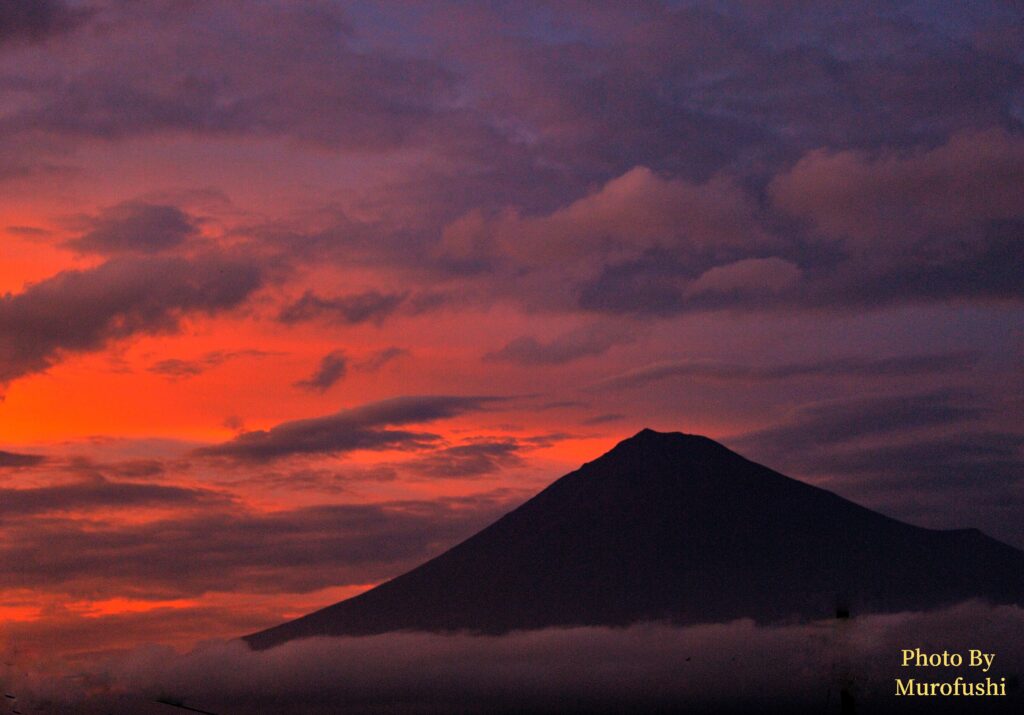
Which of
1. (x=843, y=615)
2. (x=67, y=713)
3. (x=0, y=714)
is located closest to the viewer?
(x=843, y=615)

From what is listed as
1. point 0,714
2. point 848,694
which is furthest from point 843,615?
point 0,714

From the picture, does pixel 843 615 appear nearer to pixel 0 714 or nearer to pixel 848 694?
pixel 848 694

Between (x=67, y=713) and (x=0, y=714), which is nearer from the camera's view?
(x=0, y=714)

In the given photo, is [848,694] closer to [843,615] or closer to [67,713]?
[843,615]

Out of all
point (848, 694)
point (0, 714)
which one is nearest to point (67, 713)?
point (0, 714)

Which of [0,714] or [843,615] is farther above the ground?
[843,615]

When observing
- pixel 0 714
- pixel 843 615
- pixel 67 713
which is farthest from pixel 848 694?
pixel 67 713

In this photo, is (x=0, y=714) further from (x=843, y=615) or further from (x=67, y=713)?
(x=843, y=615)

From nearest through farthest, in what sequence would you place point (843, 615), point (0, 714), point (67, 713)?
point (843, 615) < point (0, 714) < point (67, 713)

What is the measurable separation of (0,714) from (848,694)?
7291 cm

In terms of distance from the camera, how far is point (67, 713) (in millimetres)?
170750

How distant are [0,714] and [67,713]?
5247cm

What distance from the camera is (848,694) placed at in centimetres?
9062

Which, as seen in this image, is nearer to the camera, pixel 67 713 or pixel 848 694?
pixel 848 694
